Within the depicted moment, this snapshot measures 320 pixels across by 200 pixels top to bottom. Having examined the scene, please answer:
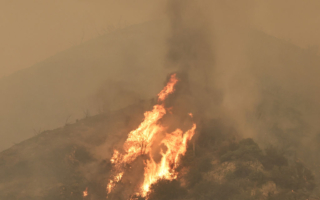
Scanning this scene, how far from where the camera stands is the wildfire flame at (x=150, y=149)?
62.7 feet

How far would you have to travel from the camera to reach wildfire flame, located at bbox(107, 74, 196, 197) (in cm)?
1911

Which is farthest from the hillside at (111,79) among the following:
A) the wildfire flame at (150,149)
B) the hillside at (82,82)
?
the wildfire flame at (150,149)

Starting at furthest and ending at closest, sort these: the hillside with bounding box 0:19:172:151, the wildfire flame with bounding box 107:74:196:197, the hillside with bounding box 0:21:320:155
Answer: the hillside with bounding box 0:19:172:151, the hillside with bounding box 0:21:320:155, the wildfire flame with bounding box 107:74:196:197

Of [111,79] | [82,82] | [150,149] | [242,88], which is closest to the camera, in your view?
[150,149]

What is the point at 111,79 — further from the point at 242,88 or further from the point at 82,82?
the point at 242,88

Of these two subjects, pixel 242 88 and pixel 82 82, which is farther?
pixel 82 82

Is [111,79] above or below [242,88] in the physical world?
above

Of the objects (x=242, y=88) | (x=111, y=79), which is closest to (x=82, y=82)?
(x=111, y=79)

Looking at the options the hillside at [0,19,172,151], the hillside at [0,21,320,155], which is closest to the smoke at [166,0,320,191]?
the hillside at [0,21,320,155]

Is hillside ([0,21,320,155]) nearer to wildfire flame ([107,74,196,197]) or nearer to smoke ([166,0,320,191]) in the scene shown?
smoke ([166,0,320,191])

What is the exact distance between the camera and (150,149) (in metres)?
21.0

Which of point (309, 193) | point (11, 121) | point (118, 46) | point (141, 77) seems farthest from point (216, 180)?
point (118, 46)

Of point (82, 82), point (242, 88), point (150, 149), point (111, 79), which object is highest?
point (82, 82)

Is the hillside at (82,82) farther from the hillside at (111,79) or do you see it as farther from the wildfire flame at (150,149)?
the wildfire flame at (150,149)
